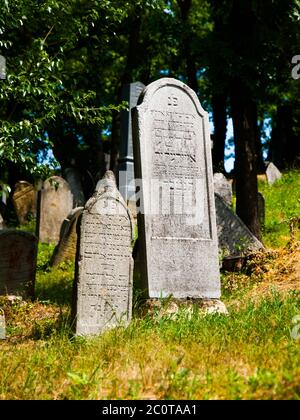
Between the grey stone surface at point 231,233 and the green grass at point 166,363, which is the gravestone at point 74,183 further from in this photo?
the green grass at point 166,363

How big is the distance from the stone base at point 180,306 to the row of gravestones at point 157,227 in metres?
0.07

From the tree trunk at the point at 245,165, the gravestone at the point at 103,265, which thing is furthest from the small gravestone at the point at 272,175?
the gravestone at the point at 103,265

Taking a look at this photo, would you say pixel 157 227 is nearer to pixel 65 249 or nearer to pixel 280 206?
pixel 65 249

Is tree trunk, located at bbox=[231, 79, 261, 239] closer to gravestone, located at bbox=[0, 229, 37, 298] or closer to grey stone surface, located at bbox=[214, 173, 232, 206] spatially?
grey stone surface, located at bbox=[214, 173, 232, 206]

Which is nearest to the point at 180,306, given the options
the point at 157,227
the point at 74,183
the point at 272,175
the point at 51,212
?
the point at 157,227

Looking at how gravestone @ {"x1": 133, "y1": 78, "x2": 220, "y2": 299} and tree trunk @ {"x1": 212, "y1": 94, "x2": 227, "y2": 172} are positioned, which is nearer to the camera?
gravestone @ {"x1": 133, "y1": 78, "x2": 220, "y2": 299}

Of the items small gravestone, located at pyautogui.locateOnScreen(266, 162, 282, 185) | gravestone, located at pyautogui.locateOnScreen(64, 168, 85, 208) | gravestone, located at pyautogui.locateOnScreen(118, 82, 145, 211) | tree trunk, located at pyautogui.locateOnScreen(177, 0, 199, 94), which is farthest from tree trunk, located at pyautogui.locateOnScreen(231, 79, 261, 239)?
tree trunk, located at pyautogui.locateOnScreen(177, 0, 199, 94)

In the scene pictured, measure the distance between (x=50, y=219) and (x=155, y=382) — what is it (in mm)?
10624

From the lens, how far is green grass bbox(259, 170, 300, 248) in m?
12.6

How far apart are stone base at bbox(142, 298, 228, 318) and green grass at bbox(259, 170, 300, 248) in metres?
3.96

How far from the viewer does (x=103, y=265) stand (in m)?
7.24

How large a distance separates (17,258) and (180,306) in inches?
142

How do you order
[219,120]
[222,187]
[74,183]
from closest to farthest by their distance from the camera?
[222,187]
[74,183]
[219,120]

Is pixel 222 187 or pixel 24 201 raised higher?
pixel 24 201
